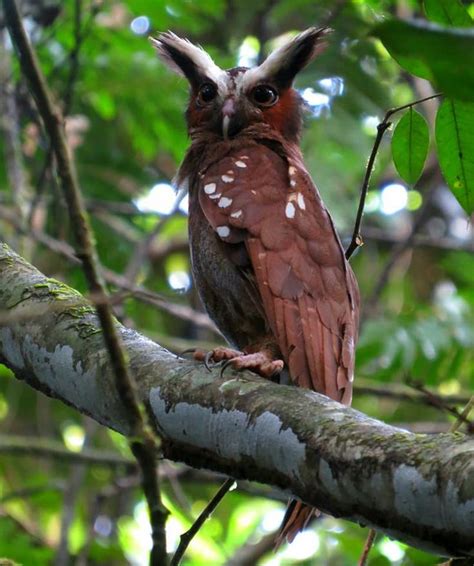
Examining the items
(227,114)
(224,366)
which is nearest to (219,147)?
(227,114)

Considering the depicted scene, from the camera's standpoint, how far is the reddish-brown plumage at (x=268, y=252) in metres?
3.82

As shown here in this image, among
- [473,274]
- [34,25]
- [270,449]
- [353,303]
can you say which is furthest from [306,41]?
[473,274]

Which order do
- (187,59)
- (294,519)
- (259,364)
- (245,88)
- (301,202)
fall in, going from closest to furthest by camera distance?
1. (259,364)
2. (294,519)
3. (301,202)
4. (245,88)
5. (187,59)

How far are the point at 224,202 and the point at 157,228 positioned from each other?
2.31 metres

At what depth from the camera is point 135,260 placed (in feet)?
22.7

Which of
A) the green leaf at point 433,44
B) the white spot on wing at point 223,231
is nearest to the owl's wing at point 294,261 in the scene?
the white spot on wing at point 223,231

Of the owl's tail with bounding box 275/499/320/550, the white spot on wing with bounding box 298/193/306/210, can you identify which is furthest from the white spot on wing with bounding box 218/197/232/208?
the owl's tail with bounding box 275/499/320/550

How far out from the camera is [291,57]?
5051mm

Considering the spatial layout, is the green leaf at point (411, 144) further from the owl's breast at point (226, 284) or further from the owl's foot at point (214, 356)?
the owl's breast at point (226, 284)

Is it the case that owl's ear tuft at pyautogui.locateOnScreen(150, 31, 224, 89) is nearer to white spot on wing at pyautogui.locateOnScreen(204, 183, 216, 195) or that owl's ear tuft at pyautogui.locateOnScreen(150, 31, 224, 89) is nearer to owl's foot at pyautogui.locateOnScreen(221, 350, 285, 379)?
white spot on wing at pyautogui.locateOnScreen(204, 183, 216, 195)

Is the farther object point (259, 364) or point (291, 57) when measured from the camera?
point (291, 57)

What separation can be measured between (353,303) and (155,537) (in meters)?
2.36

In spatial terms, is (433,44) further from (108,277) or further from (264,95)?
(108,277)

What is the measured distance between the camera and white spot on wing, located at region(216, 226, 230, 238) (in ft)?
13.5
